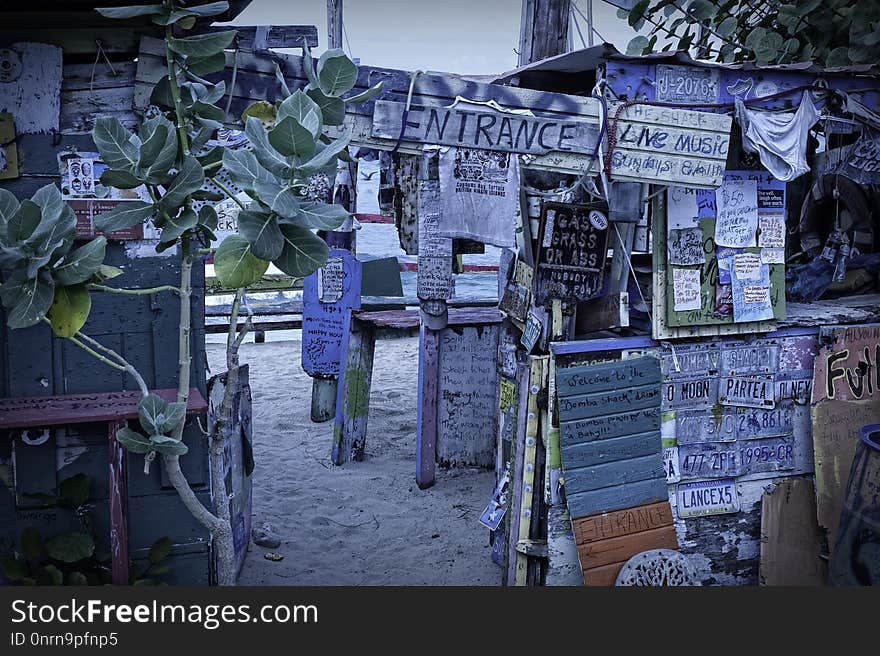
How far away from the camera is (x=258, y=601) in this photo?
3404 millimetres

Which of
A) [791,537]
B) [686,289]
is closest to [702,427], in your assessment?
[686,289]

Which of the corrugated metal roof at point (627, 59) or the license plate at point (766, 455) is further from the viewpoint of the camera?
the license plate at point (766, 455)

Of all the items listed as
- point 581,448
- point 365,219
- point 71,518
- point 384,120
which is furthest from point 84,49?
point 365,219

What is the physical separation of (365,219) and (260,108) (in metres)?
21.7

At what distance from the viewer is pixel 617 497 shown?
4723 mm

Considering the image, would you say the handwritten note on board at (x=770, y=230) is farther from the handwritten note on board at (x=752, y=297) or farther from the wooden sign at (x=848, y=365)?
the wooden sign at (x=848, y=365)

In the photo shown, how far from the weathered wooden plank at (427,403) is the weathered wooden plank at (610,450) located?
241 cm

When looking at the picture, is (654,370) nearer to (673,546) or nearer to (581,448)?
(581,448)

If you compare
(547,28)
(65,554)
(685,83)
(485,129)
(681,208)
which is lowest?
(65,554)

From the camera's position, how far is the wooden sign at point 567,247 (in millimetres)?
4730

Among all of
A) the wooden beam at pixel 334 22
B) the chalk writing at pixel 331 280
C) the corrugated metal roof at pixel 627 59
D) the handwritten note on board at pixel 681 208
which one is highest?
the wooden beam at pixel 334 22

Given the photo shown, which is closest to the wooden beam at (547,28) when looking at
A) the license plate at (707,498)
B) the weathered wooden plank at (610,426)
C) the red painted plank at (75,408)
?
the weathered wooden plank at (610,426)

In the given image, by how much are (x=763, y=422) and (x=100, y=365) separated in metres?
3.98

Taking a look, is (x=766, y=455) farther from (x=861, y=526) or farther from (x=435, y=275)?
(x=435, y=275)
